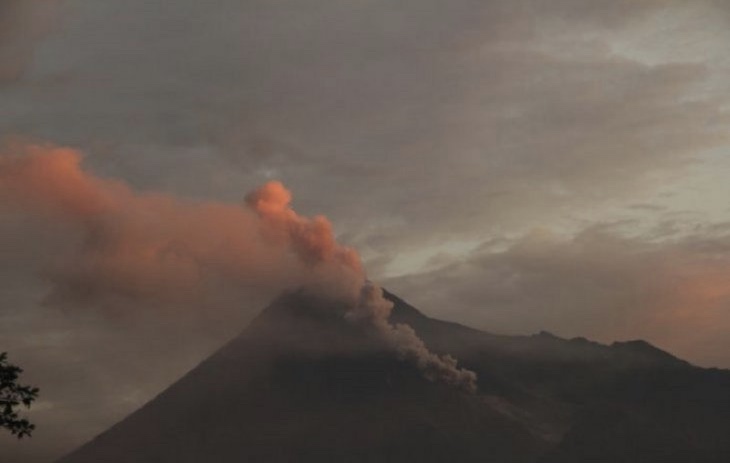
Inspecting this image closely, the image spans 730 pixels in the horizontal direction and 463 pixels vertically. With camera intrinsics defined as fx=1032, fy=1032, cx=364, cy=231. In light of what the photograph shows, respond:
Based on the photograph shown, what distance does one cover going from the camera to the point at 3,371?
27641mm

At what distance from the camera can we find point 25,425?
27.6 metres

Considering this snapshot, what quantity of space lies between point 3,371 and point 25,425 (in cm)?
156
